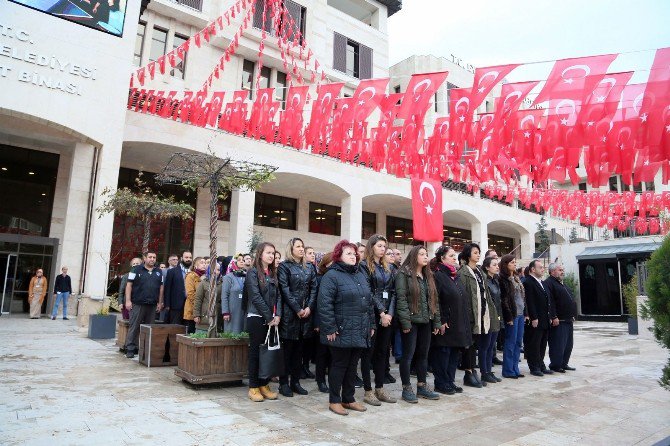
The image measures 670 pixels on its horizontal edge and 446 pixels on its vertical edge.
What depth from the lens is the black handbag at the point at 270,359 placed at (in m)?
4.82

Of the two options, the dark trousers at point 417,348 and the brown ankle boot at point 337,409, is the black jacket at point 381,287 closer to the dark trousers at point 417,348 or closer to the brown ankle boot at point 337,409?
the dark trousers at point 417,348

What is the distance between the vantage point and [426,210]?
758 inches

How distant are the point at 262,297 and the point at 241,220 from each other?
1349cm

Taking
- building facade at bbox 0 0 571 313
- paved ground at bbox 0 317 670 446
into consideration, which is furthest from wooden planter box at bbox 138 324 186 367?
building facade at bbox 0 0 571 313

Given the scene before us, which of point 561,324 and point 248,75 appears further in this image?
point 248,75

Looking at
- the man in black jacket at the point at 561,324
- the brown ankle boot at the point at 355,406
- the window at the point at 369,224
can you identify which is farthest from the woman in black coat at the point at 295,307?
the window at the point at 369,224

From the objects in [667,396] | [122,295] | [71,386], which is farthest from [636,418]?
[122,295]

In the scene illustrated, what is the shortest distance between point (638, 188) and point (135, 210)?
1580 inches

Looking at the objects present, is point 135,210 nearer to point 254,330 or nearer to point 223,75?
point 254,330

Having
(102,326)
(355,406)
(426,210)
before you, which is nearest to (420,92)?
(355,406)

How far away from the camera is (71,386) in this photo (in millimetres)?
5227

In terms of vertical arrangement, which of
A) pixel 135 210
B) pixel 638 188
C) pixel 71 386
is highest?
pixel 638 188

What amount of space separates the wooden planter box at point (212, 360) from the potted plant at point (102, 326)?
5.66m

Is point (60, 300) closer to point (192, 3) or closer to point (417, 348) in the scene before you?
point (417, 348)
